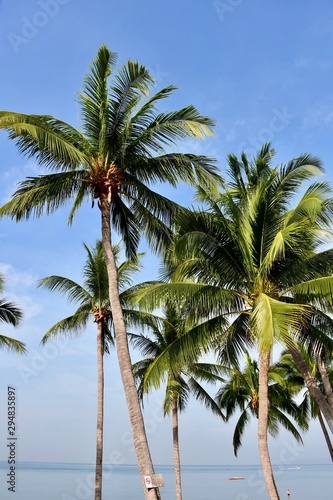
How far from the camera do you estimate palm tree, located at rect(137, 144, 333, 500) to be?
494 inches

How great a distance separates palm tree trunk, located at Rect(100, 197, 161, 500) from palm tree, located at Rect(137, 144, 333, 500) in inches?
55.4

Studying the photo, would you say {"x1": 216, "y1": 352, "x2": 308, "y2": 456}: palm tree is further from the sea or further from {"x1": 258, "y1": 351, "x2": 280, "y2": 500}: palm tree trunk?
{"x1": 258, "y1": 351, "x2": 280, "y2": 500}: palm tree trunk

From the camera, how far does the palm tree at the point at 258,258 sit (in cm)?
1255

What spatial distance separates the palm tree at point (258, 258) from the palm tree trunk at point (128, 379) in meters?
1.41

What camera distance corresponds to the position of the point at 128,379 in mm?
11039

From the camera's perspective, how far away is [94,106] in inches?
520

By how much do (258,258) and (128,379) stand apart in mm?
4472

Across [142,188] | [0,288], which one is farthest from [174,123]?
[0,288]

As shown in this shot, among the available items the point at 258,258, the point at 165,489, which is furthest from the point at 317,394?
the point at 165,489

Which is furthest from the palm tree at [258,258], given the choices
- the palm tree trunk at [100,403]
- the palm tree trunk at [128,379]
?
the palm tree trunk at [100,403]

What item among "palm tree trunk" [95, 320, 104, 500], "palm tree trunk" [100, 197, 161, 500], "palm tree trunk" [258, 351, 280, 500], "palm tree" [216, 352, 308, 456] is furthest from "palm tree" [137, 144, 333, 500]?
"palm tree" [216, 352, 308, 456]

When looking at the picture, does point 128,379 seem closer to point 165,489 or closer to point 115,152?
point 115,152

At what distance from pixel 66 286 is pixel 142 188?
8.71m

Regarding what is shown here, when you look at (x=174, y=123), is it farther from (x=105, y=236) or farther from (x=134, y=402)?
(x=134, y=402)
